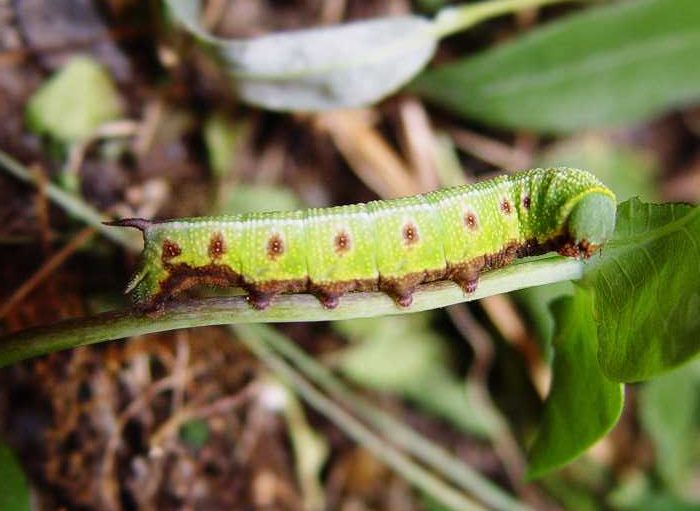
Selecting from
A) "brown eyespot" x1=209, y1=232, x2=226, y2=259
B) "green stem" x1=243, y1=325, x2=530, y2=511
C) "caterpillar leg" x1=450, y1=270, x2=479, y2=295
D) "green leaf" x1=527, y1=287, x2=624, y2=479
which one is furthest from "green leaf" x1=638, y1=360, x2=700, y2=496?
"brown eyespot" x1=209, y1=232, x2=226, y2=259

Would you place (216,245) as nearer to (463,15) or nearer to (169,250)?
(169,250)

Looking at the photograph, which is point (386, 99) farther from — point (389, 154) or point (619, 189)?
point (619, 189)

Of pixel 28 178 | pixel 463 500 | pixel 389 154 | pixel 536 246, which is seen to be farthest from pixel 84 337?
pixel 463 500

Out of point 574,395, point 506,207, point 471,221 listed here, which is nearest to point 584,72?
point 506,207

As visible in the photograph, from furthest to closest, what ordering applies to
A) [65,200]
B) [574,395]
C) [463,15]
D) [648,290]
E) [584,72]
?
1. [584,72]
2. [463,15]
3. [65,200]
4. [574,395]
5. [648,290]

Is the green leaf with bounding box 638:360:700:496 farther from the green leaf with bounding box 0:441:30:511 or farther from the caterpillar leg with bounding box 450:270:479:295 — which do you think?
the green leaf with bounding box 0:441:30:511

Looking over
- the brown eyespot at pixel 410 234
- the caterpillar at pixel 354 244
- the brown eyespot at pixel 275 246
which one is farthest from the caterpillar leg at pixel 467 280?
the brown eyespot at pixel 275 246
